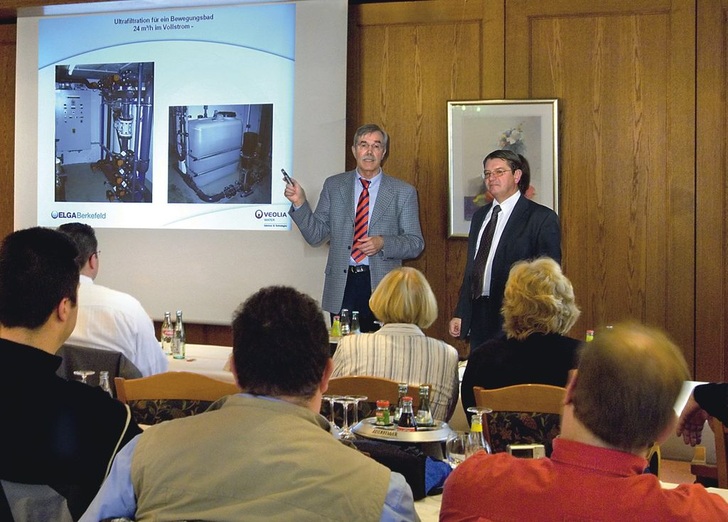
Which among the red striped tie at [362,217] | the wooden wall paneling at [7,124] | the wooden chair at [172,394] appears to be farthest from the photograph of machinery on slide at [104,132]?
the wooden chair at [172,394]

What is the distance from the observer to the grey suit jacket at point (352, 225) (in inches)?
239

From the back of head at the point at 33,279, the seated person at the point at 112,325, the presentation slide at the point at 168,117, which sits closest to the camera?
the back of head at the point at 33,279

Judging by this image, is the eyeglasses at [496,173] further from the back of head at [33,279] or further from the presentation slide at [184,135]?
the back of head at [33,279]

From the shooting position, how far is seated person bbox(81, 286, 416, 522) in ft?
4.72

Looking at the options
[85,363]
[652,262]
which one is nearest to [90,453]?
[85,363]

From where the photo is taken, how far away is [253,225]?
6.73m

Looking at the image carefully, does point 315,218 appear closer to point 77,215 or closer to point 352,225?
point 352,225

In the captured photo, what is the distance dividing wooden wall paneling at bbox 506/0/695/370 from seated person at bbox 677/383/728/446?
3.91 m

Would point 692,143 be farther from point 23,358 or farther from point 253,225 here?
point 23,358

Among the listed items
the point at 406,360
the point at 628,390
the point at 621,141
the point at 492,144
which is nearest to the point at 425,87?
the point at 492,144

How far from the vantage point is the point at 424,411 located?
2686 mm

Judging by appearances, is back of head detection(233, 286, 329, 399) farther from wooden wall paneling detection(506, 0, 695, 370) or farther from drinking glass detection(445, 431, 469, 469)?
wooden wall paneling detection(506, 0, 695, 370)

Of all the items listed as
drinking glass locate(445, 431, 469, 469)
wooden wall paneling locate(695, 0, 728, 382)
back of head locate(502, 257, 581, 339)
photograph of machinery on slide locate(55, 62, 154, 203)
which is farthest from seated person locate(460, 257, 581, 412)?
photograph of machinery on slide locate(55, 62, 154, 203)

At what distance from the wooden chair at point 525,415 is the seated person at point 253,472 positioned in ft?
4.08
